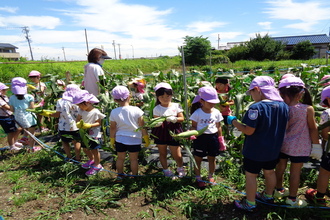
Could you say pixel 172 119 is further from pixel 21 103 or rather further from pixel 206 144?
pixel 21 103

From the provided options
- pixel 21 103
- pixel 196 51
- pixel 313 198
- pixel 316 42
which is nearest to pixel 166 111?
pixel 313 198

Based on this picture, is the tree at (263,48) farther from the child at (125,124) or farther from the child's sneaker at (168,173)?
the child at (125,124)

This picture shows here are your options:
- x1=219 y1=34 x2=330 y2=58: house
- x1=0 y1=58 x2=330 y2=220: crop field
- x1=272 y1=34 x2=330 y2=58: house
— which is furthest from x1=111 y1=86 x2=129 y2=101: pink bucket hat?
x1=272 y1=34 x2=330 y2=58: house

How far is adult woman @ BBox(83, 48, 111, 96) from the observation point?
422 centimetres

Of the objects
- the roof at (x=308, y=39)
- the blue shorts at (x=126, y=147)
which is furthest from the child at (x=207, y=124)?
the roof at (x=308, y=39)

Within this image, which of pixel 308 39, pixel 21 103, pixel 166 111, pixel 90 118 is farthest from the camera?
pixel 308 39

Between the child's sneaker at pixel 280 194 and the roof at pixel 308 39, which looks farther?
the roof at pixel 308 39

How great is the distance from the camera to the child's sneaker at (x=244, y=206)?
8.33 ft

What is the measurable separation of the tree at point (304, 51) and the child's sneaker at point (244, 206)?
39689mm

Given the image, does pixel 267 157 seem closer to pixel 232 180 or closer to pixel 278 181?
pixel 278 181

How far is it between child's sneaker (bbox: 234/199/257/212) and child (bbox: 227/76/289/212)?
0.4 inches

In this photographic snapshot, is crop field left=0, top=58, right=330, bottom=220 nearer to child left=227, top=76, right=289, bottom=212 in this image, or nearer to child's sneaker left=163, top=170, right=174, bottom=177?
child's sneaker left=163, top=170, right=174, bottom=177

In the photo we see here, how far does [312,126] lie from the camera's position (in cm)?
242

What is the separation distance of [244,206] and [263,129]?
949mm
